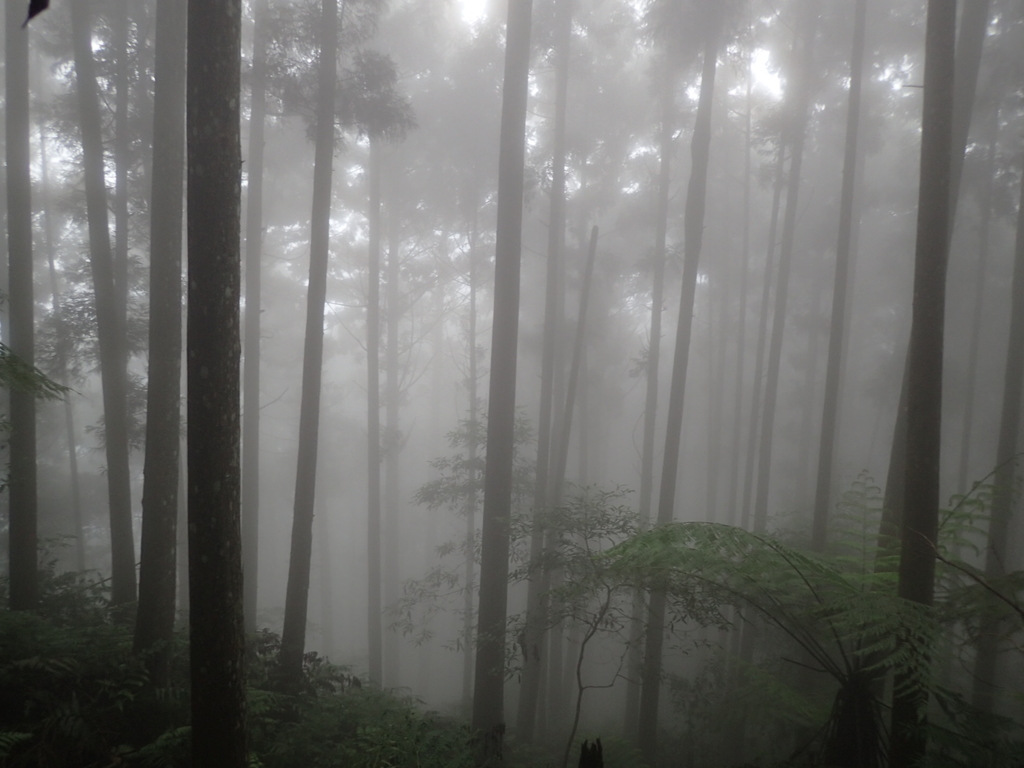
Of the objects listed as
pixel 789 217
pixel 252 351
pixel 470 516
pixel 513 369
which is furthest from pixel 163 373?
pixel 789 217

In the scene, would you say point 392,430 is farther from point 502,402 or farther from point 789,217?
point 789,217

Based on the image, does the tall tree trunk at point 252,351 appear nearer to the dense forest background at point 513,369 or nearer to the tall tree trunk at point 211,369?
the dense forest background at point 513,369

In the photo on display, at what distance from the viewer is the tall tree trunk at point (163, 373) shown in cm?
621

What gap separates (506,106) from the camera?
9.20 meters

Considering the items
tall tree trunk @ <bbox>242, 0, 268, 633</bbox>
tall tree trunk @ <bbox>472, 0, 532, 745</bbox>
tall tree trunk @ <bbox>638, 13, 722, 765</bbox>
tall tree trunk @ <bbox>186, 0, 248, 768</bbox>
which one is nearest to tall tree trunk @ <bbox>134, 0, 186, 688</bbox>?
Answer: tall tree trunk @ <bbox>186, 0, 248, 768</bbox>

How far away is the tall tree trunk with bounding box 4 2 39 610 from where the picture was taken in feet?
26.8

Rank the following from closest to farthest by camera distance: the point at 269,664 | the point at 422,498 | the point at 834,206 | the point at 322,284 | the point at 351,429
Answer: the point at 269,664 → the point at 322,284 → the point at 422,498 → the point at 834,206 → the point at 351,429

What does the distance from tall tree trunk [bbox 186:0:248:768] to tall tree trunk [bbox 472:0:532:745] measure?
4.85 meters

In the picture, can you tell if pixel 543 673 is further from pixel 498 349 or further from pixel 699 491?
pixel 699 491

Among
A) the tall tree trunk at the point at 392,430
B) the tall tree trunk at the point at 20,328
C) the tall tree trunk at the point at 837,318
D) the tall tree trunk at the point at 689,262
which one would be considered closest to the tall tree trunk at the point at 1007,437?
the tall tree trunk at the point at 837,318

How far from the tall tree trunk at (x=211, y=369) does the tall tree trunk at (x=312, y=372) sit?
4.24 m

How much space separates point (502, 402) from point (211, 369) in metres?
5.43

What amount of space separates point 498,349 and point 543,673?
10335mm

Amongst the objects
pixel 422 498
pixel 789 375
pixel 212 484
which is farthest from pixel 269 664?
pixel 789 375
